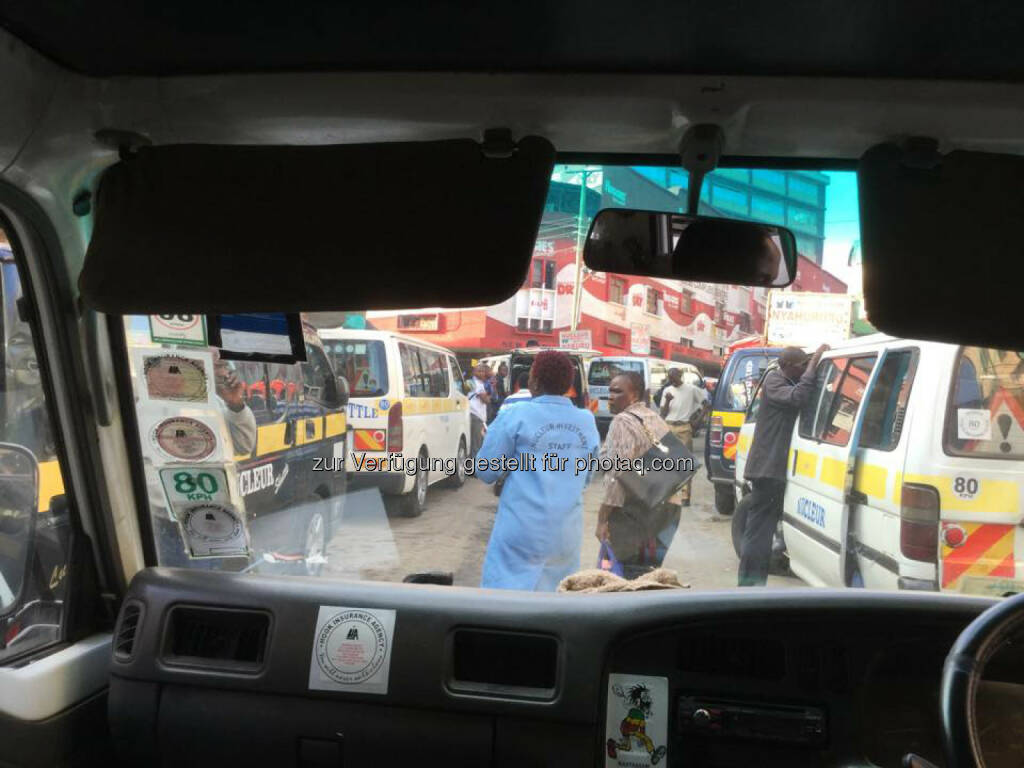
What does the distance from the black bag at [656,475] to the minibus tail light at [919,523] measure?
93cm

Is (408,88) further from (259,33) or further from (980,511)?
(980,511)

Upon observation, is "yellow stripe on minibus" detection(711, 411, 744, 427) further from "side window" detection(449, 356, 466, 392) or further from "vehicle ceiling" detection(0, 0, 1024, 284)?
"vehicle ceiling" detection(0, 0, 1024, 284)

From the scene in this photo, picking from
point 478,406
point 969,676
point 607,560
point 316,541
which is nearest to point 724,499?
point 607,560

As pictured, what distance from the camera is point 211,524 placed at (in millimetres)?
2561

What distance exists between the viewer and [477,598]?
221cm

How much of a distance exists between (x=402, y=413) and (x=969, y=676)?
349 centimetres

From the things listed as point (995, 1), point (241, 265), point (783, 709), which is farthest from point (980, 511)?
point (241, 265)

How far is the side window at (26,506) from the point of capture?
7.27 ft

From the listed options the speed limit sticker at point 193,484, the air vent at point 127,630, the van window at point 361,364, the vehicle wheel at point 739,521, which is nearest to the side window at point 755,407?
the vehicle wheel at point 739,521

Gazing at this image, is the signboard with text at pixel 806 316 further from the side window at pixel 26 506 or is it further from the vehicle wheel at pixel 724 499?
the side window at pixel 26 506

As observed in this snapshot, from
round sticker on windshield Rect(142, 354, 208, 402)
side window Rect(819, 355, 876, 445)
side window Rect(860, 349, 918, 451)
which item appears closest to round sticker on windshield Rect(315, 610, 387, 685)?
round sticker on windshield Rect(142, 354, 208, 402)

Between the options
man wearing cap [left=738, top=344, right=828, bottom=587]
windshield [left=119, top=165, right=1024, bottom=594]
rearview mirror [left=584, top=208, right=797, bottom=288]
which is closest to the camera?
rearview mirror [left=584, top=208, right=797, bottom=288]

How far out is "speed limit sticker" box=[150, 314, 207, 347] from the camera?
2.25 metres

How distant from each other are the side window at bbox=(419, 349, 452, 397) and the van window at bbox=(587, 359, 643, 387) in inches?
47.3
